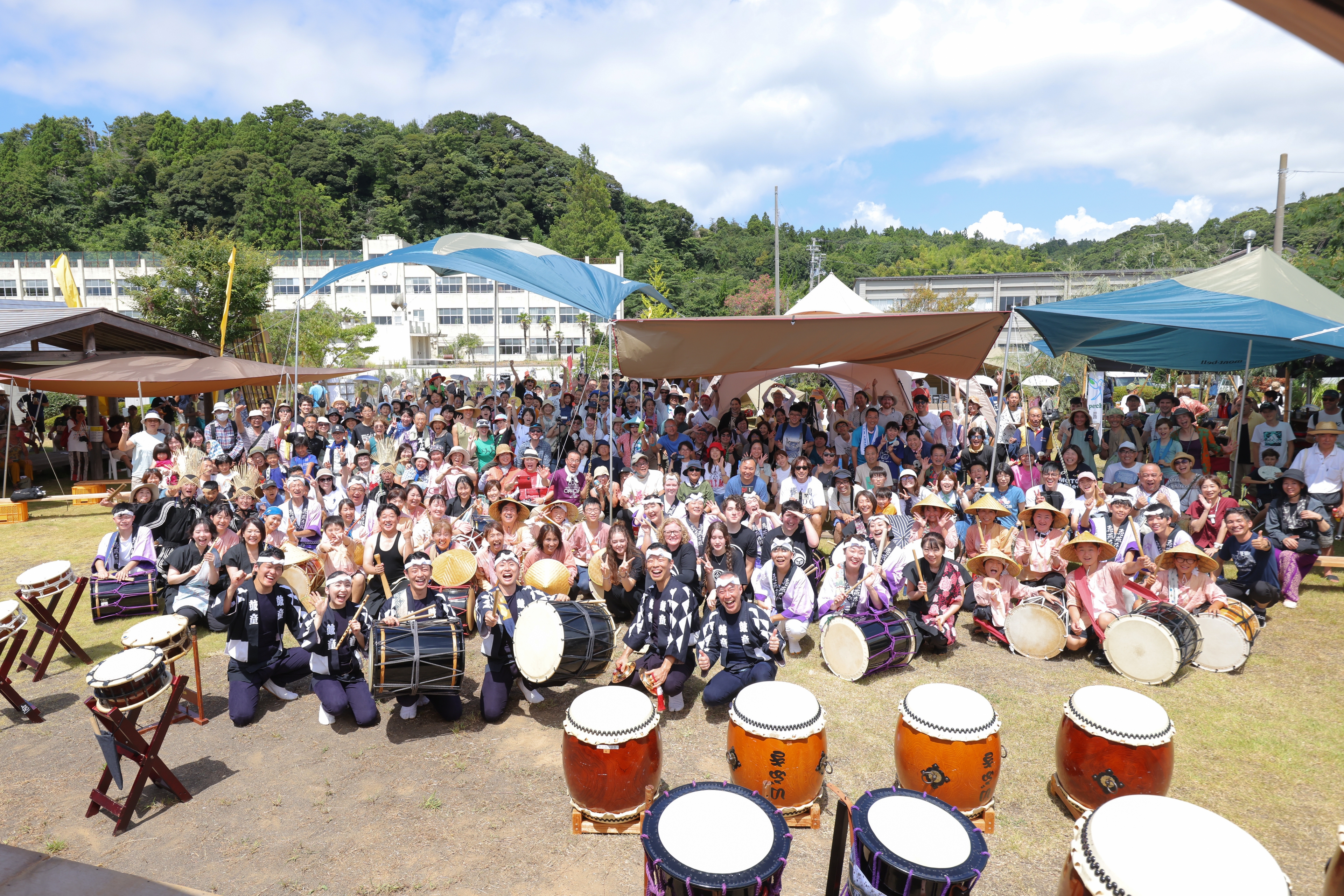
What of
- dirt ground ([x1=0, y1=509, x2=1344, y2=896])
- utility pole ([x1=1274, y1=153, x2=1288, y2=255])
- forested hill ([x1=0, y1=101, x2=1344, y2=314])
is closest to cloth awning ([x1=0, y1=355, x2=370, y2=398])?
dirt ground ([x1=0, y1=509, x2=1344, y2=896])

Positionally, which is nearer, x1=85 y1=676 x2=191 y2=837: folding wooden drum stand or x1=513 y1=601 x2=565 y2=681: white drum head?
x1=85 y1=676 x2=191 y2=837: folding wooden drum stand

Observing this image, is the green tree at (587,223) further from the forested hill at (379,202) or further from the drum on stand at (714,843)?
the drum on stand at (714,843)

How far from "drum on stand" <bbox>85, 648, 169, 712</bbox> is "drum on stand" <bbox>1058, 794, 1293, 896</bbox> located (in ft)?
14.3

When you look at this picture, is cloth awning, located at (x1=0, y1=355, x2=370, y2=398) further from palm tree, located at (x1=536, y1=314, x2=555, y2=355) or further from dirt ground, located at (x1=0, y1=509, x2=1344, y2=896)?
palm tree, located at (x1=536, y1=314, x2=555, y2=355)

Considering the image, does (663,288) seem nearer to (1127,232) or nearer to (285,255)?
(285,255)

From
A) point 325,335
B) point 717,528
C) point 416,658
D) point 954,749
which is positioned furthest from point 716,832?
point 325,335

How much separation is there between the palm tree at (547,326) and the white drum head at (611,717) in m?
51.9

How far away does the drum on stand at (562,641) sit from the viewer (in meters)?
4.46

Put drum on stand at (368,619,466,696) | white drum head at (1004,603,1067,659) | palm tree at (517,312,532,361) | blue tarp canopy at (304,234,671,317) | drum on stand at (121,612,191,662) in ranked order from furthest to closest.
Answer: palm tree at (517,312,532,361) < blue tarp canopy at (304,234,671,317) < white drum head at (1004,603,1067,659) < drum on stand at (368,619,466,696) < drum on stand at (121,612,191,662)

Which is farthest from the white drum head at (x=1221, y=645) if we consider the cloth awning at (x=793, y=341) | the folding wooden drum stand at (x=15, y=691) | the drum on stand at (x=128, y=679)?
the folding wooden drum stand at (x=15, y=691)

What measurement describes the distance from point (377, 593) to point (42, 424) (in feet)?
50.5

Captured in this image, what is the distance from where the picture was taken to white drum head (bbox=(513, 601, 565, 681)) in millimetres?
4441

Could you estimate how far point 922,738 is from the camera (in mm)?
3572

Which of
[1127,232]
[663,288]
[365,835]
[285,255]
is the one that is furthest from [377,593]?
[1127,232]
